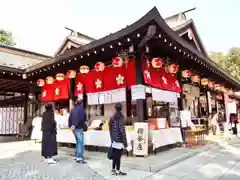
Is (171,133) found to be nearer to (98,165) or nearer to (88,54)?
(98,165)

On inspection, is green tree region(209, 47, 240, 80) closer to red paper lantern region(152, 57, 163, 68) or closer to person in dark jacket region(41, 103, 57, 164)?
red paper lantern region(152, 57, 163, 68)

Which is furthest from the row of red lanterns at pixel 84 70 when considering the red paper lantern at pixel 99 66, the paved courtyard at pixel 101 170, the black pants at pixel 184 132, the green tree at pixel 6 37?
the green tree at pixel 6 37

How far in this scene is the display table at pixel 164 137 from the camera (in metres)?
7.07

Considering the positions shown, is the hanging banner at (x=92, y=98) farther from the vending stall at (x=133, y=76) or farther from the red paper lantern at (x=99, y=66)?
the red paper lantern at (x=99, y=66)

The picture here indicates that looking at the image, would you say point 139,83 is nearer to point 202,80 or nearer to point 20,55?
point 202,80

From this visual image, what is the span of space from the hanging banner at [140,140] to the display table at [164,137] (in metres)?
0.41

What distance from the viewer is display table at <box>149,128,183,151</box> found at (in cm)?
707

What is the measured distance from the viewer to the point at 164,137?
7625mm

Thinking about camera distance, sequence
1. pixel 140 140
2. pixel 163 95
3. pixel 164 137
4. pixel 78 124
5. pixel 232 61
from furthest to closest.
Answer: pixel 232 61 < pixel 163 95 < pixel 164 137 < pixel 140 140 < pixel 78 124

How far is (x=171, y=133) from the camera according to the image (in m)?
8.16

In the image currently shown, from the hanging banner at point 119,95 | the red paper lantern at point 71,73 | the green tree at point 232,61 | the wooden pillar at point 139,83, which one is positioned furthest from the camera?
the green tree at point 232,61

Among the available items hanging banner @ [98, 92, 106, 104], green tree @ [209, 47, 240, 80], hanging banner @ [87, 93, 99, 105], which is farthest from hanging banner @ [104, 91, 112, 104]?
green tree @ [209, 47, 240, 80]

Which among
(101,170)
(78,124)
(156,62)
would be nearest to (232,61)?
(156,62)

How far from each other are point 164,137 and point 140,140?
129 cm
